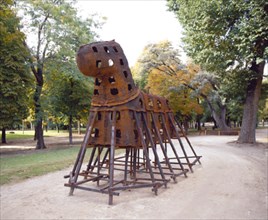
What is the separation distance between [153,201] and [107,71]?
3.69 meters

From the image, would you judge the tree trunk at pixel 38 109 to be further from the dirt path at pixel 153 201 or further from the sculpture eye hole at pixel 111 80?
the sculpture eye hole at pixel 111 80

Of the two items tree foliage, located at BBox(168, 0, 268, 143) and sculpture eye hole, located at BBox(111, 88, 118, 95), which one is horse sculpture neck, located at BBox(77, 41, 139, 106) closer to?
sculpture eye hole, located at BBox(111, 88, 118, 95)

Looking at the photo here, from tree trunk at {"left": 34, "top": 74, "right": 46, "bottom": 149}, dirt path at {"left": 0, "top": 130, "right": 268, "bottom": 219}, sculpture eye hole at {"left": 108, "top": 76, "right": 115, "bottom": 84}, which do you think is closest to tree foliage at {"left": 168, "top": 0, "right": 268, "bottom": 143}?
dirt path at {"left": 0, "top": 130, "right": 268, "bottom": 219}

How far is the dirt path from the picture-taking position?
5.99 meters

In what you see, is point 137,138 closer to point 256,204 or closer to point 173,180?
point 173,180

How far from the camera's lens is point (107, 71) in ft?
25.7

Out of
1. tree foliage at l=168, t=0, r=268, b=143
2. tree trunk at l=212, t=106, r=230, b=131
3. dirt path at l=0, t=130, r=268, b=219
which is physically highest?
tree foliage at l=168, t=0, r=268, b=143

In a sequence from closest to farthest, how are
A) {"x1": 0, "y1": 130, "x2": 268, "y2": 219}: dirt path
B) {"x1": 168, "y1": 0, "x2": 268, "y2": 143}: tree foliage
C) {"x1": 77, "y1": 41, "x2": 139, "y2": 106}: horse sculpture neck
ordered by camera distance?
{"x1": 0, "y1": 130, "x2": 268, "y2": 219}: dirt path
{"x1": 77, "y1": 41, "x2": 139, "y2": 106}: horse sculpture neck
{"x1": 168, "y1": 0, "x2": 268, "y2": 143}: tree foliage

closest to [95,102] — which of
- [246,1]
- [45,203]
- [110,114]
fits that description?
[110,114]

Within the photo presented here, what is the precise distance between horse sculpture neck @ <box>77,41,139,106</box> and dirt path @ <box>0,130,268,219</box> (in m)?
2.69

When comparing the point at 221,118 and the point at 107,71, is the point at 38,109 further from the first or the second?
the point at 221,118

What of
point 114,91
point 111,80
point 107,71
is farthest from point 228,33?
point 107,71

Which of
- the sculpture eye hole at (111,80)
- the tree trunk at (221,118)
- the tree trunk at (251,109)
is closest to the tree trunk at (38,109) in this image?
the tree trunk at (251,109)

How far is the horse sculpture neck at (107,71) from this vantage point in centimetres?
760
